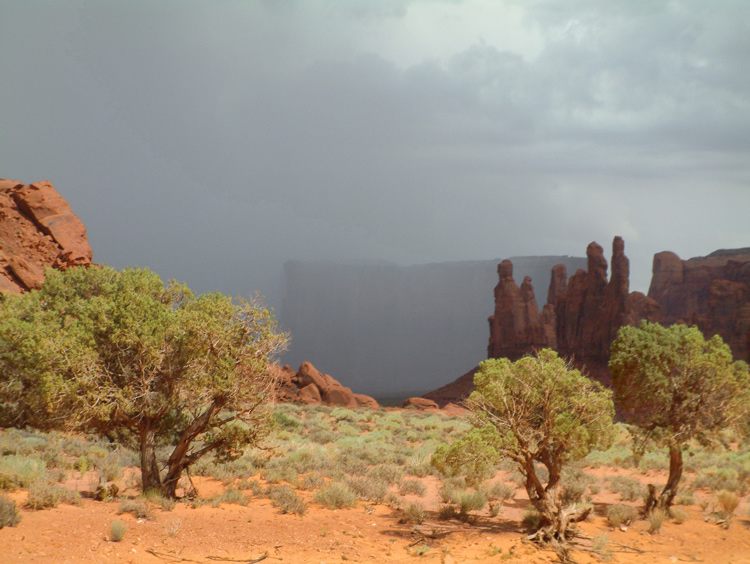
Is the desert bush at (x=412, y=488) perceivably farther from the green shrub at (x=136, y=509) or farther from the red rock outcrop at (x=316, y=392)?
the red rock outcrop at (x=316, y=392)

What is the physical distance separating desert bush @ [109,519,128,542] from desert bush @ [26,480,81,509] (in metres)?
2.35

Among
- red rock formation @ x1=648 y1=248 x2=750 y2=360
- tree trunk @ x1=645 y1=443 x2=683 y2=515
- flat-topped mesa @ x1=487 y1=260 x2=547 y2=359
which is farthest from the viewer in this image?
flat-topped mesa @ x1=487 y1=260 x2=547 y2=359

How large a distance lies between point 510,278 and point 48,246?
234 ft

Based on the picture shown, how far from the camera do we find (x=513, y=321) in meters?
95.6

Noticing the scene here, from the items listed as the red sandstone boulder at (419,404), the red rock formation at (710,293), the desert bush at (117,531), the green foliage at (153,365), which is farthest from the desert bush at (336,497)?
the red rock formation at (710,293)

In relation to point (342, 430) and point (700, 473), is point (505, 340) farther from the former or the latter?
point (700, 473)

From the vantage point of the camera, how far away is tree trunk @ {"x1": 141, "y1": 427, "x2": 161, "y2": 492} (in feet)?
53.1

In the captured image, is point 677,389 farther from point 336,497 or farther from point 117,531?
point 117,531

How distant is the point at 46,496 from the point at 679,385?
17.0 meters

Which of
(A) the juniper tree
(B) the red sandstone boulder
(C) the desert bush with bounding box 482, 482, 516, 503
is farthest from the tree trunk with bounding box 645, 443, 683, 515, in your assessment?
(B) the red sandstone boulder

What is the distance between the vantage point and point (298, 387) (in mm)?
60562

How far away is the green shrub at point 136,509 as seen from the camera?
14.3m

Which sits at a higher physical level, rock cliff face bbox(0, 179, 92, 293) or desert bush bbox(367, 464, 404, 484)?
rock cliff face bbox(0, 179, 92, 293)

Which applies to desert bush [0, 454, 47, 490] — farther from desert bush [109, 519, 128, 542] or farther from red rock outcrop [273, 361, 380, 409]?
red rock outcrop [273, 361, 380, 409]
